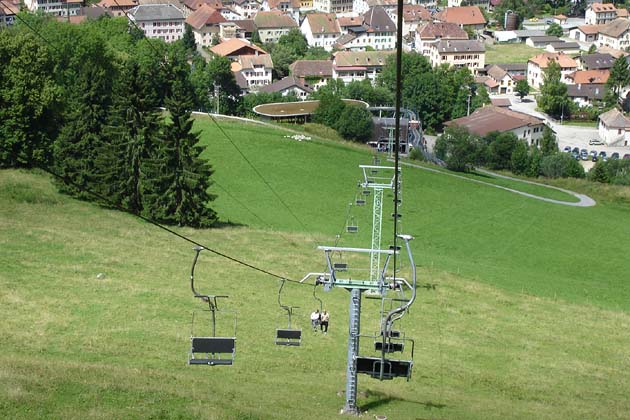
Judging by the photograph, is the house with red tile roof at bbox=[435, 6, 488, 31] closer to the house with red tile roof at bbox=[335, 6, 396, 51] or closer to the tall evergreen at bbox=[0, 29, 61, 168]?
the house with red tile roof at bbox=[335, 6, 396, 51]

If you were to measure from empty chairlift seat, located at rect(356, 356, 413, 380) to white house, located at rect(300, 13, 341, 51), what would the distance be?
13140 cm

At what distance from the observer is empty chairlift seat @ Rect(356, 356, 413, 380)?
2138cm

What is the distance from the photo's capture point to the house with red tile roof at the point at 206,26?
148000 mm

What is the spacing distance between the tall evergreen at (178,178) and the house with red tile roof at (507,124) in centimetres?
4894

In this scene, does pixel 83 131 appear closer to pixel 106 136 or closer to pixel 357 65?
pixel 106 136

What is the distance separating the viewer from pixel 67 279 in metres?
38.3

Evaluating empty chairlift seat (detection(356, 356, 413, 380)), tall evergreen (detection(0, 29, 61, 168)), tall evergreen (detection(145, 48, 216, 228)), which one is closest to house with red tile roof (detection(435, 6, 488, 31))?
tall evergreen (detection(0, 29, 61, 168))

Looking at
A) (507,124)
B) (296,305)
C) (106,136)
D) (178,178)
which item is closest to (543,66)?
(507,124)

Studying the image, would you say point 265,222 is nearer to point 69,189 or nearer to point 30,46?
point 69,189

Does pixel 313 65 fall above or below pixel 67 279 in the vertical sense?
above

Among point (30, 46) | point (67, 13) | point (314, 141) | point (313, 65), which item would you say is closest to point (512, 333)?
point (30, 46)

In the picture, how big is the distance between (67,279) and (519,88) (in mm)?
99147

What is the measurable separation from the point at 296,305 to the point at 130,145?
19998 millimetres

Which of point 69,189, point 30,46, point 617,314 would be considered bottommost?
point 617,314
